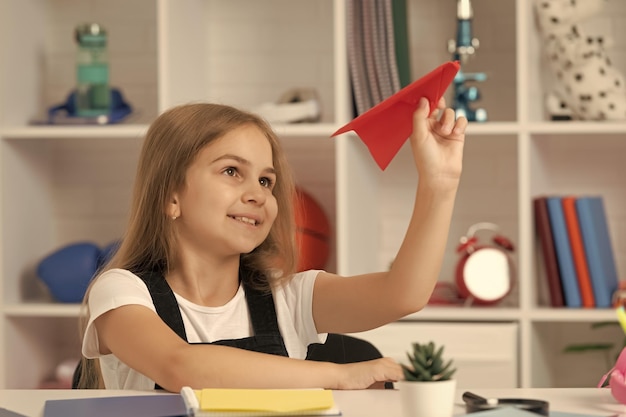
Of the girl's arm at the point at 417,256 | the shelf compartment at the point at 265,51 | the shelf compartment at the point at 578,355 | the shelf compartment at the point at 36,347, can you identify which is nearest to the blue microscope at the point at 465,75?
the shelf compartment at the point at 265,51

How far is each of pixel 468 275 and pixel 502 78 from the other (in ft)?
2.12

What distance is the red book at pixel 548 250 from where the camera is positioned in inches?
104

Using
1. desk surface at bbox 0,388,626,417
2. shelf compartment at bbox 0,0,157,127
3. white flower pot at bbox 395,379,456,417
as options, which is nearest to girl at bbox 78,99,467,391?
desk surface at bbox 0,388,626,417

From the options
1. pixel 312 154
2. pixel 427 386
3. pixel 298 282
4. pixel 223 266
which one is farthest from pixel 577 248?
pixel 427 386

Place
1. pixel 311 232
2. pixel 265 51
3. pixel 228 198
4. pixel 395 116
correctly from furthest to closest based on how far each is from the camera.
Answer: pixel 265 51 → pixel 311 232 → pixel 228 198 → pixel 395 116

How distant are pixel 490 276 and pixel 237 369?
4.82 ft

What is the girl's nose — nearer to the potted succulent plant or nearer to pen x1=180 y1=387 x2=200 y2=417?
pen x1=180 y1=387 x2=200 y2=417

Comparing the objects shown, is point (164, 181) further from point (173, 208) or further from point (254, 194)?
point (254, 194)

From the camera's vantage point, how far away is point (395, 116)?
1498mm

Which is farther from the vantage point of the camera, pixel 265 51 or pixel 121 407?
pixel 265 51

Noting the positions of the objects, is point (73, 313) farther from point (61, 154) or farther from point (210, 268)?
point (210, 268)

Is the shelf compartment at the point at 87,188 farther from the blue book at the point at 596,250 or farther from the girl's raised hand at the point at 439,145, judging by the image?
the girl's raised hand at the point at 439,145

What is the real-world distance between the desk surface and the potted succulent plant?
7 cm

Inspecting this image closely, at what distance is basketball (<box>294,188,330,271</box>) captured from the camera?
278 cm
